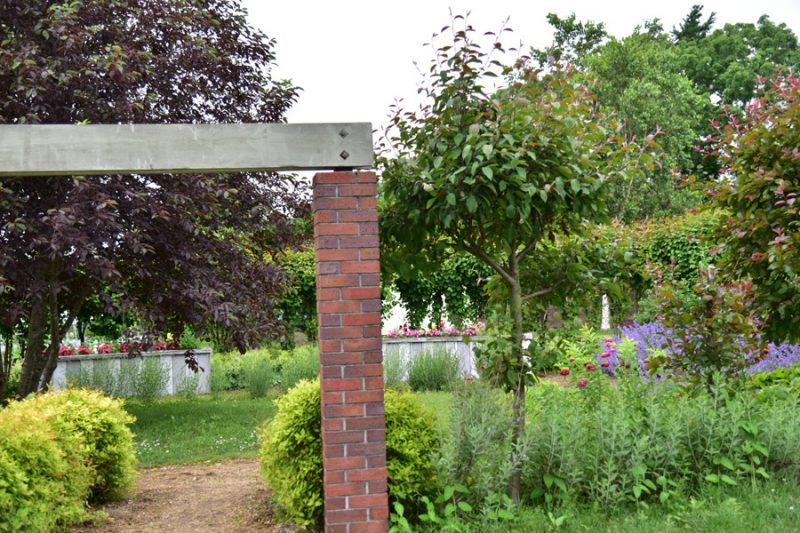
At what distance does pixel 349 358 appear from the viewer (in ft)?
14.5

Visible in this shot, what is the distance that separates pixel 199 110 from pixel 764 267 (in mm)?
6512

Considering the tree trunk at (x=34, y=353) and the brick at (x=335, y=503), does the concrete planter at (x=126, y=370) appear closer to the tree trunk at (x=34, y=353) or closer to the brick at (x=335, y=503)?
the tree trunk at (x=34, y=353)

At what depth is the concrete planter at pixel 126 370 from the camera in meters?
11.3

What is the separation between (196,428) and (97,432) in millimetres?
3401

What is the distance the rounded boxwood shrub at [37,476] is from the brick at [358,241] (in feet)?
6.85

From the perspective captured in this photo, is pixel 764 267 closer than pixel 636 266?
No

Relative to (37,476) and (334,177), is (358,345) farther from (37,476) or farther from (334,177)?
→ (37,476)

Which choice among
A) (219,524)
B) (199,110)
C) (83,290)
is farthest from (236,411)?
(219,524)

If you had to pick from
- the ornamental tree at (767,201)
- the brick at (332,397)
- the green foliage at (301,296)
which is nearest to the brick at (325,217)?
the brick at (332,397)

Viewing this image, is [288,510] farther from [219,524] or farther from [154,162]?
[154,162]

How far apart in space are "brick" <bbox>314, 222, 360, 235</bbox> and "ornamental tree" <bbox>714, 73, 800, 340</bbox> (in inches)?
110

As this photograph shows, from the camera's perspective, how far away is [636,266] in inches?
214

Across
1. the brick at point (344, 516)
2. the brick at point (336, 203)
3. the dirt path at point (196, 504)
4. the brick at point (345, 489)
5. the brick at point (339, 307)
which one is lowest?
the dirt path at point (196, 504)

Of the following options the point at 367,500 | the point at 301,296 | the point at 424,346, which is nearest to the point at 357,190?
the point at 367,500
